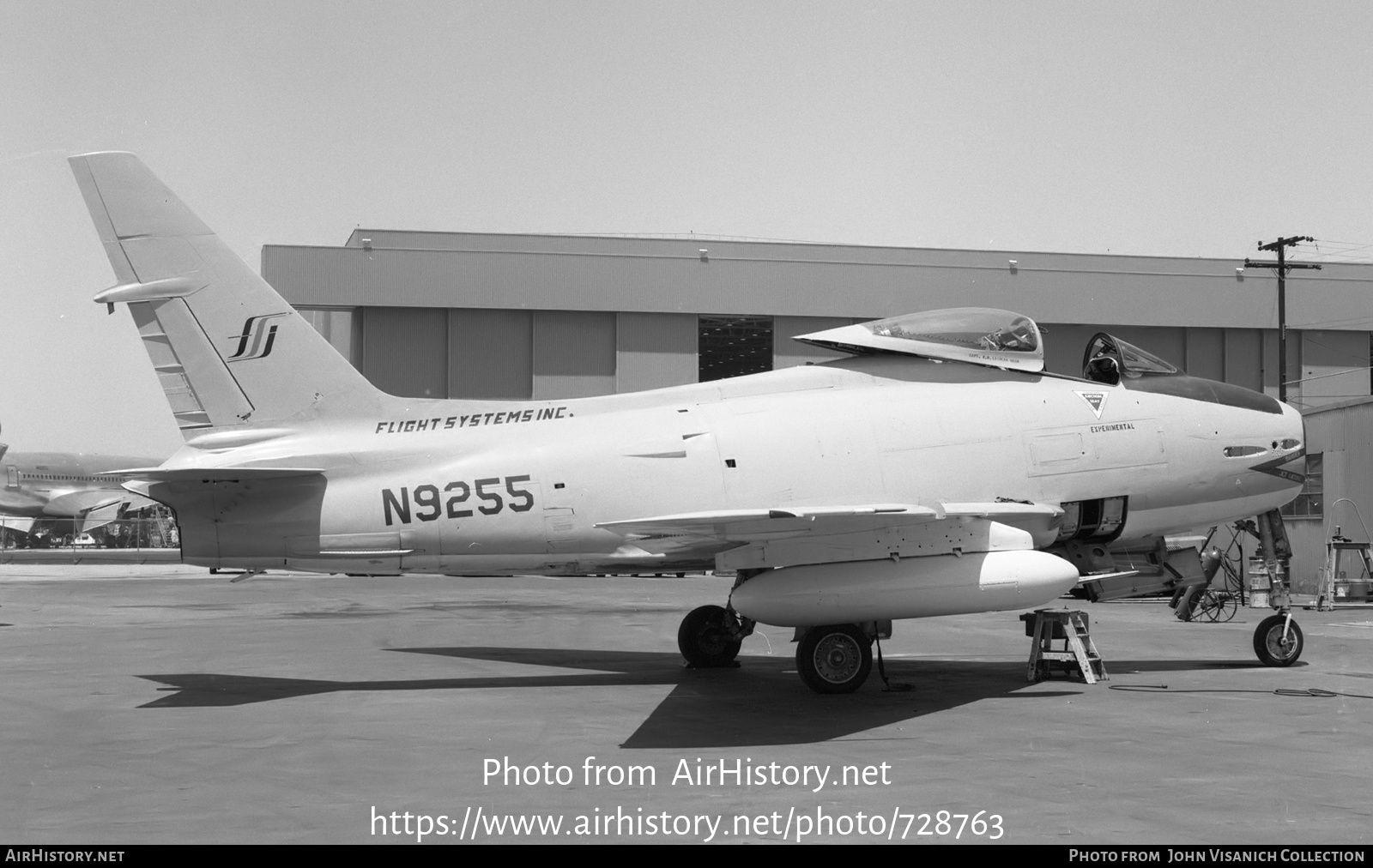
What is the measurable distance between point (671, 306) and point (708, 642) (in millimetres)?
31552

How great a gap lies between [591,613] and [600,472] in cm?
1209

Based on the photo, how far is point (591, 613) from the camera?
24000 millimetres

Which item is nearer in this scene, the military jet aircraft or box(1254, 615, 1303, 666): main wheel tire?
the military jet aircraft

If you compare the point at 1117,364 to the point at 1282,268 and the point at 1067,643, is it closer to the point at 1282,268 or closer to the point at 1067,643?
the point at 1067,643

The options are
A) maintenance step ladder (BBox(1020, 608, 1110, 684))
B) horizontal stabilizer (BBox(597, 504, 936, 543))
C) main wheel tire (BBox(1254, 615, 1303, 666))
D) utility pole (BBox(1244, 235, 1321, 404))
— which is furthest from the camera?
utility pole (BBox(1244, 235, 1321, 404))

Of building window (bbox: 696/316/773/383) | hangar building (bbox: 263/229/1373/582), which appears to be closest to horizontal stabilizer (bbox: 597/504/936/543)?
hangar building (bbox: 263/229/1373/582)

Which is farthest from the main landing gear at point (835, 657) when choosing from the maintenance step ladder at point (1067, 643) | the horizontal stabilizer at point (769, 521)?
the maintenance step ladder at point (1067, 643)

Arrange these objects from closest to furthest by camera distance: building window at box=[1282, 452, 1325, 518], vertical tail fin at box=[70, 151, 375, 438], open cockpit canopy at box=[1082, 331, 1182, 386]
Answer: vertical tail fin at box=[70, 151, 375, 438] < open cockpit canopy at box=[1082, 331, 1182, 386] < building window at box=[1282, 452, 1325, 518]

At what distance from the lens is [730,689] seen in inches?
498

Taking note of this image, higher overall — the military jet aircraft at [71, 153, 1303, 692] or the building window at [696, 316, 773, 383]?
the building window at [696, 316, 773, 383]

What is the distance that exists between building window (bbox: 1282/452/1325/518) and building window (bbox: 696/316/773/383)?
1943 centimetres

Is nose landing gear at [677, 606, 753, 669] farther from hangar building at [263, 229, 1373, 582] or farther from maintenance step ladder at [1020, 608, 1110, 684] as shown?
hangar building at [263, 229, 1373, 582]

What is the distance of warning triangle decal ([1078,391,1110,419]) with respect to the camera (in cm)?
1312
